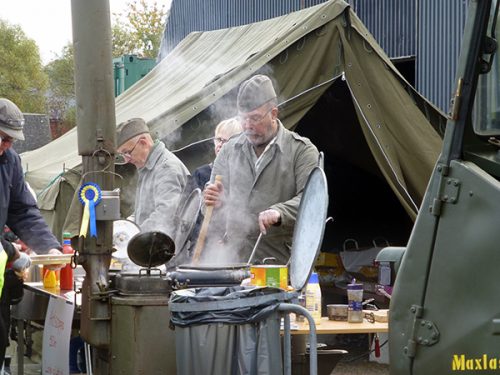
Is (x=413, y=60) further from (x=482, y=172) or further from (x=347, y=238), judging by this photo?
(x=482, y=172)

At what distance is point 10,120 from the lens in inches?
219

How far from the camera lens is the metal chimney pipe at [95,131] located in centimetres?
470

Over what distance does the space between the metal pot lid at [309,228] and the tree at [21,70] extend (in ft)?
87.0

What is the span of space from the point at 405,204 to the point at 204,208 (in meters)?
3.11

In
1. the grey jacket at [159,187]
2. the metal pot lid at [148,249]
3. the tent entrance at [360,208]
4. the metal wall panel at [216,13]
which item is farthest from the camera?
the metal wall panel at [216,13]

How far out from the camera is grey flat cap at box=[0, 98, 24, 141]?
5.55 metres

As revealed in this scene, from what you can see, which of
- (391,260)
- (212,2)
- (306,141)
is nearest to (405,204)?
(306,141)

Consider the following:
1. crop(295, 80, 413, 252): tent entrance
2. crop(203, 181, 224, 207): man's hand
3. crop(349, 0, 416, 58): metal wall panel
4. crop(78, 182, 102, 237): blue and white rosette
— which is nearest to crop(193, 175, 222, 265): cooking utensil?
crop(203, 181, 224, 207): man's hand

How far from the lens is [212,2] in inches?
645

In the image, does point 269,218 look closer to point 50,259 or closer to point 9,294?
point 50,259

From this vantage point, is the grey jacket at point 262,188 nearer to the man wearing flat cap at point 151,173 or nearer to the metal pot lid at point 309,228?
the metal pot lid at point 309,228

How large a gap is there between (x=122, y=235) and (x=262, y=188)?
0.85 metres

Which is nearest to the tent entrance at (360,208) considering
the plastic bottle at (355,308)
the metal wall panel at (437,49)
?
the metal wall panel at (437,49)

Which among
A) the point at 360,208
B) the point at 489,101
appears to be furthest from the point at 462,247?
the point at 360,208
